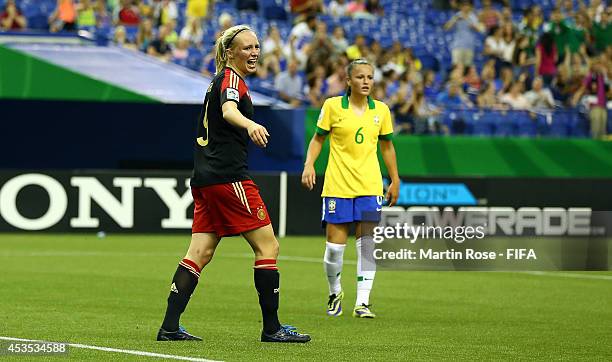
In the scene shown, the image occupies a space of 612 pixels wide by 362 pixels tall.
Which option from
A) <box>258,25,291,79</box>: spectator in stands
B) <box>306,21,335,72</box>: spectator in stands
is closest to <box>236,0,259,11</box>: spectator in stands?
<box>258,25,291,79</box>: spectator in stands

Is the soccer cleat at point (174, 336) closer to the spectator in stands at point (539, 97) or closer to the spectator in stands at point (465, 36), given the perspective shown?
the spectator in stands at point (539, 97)

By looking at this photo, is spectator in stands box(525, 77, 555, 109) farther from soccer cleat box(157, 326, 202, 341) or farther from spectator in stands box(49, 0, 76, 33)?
soccer cleat box(157, 326, 202, 341)

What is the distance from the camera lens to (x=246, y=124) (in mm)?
8188

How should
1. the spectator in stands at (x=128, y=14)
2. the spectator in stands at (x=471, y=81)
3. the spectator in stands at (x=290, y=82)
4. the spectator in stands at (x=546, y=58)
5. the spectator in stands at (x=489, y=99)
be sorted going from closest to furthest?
the spectator in stands at (x=290, y=82) < the spectator in stands at (x=489, y=99) < the spectator in stands at (x=471, y=81) < the spectator in stands at (x=546, y=58) < the spectator in stands at (x=128, y=14)

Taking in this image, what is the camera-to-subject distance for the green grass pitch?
877cm

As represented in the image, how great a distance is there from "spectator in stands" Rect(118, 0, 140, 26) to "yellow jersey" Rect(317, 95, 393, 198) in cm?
1542

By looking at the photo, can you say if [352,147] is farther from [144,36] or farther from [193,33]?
[193,33]

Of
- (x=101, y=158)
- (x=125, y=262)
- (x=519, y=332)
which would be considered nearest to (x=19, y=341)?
(x=519, y=332)

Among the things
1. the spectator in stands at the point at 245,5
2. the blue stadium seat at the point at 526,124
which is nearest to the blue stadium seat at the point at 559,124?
the blue stadium seat at the point at 526,124

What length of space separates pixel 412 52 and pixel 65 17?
23.4 ft

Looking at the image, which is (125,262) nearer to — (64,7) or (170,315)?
(170,315)

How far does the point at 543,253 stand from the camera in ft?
33.9

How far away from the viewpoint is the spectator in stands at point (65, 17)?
79.8 ft

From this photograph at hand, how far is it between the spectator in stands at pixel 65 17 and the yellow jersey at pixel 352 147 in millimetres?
13906
